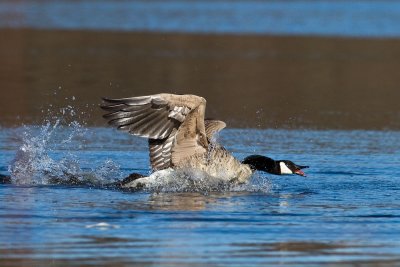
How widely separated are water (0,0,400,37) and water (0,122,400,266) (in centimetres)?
2187

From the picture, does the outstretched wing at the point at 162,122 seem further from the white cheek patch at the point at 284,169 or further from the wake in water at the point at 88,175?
the white cheek patch at the point at 284,169

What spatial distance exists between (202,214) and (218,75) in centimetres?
1349

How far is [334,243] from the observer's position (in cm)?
789

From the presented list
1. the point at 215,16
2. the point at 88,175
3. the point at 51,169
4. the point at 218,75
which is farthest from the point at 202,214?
the point at 215,16

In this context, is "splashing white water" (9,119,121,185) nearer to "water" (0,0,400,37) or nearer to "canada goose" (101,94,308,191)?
"canada goose" (101,94,308,191)

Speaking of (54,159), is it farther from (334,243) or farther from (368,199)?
(334,243)

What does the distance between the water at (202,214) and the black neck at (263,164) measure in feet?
0.50

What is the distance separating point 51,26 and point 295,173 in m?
25.2

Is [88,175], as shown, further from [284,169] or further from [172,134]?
[284,169]

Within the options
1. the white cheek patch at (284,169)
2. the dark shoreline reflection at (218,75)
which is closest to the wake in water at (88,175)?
the white cheek patch at (284,169)

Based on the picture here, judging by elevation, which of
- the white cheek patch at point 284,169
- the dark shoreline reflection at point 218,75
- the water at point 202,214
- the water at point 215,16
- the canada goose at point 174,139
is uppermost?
the water at point 215,16

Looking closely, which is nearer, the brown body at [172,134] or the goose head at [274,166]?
the brown body at [172,134]

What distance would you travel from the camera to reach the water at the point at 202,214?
7426 mm

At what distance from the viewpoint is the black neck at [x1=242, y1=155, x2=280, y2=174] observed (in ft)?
35.6
